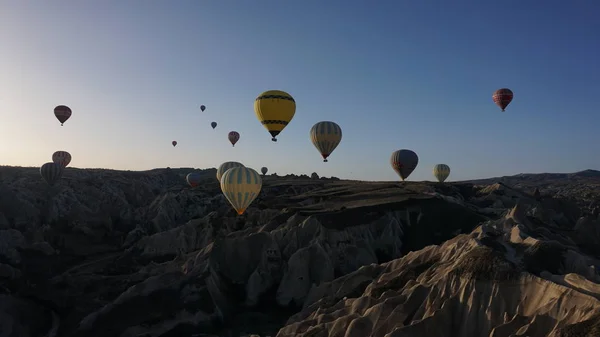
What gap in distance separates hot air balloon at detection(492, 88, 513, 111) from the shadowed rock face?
13.5 m

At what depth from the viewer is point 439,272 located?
26547mm

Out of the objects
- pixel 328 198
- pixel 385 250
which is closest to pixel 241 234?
pixel 385 250

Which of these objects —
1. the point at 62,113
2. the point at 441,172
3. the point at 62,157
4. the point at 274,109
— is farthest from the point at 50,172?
the point at 441,172

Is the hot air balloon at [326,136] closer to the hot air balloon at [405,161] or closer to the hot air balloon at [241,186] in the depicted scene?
the hot air balloon at [241,186]

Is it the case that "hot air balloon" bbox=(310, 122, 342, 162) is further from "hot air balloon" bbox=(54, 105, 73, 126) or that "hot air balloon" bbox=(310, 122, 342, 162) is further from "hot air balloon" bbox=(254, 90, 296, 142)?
"hot air balloon" bbox=(54, 105, 73, 126)

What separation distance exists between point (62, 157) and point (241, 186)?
66896 millimetres

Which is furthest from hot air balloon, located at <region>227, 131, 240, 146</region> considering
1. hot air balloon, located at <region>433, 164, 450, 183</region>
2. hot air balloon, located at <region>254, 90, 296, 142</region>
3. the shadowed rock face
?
hot air balloon, located at <region>254, 90, 296, 142</region>

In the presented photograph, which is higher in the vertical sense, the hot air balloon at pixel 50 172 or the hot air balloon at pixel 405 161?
the hot air balloon at pixel 50 172

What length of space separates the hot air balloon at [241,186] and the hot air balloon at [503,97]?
36.5 metres

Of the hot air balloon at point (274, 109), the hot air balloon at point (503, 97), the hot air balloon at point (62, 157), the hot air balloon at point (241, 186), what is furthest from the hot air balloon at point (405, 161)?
the hot air balloon at point (62, 157)

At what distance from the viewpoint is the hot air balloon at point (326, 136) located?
182ft

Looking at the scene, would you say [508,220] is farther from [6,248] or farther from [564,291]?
[6,248]

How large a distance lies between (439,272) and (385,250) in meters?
22.2

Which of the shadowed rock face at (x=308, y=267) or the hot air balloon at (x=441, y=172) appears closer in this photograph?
the shadowed rock face at (x=308, y=267)
